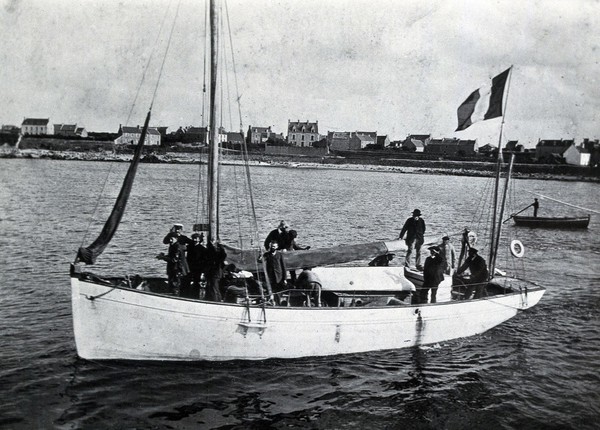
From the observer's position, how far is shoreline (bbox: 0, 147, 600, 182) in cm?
10519

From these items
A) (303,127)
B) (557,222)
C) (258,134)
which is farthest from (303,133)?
(557,222)

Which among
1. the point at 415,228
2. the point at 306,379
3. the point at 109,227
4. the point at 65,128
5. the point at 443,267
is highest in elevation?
the point at 65,128

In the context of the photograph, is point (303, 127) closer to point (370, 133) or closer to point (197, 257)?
point (370, 133)

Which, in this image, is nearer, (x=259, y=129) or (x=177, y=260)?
(x=177, y=260)

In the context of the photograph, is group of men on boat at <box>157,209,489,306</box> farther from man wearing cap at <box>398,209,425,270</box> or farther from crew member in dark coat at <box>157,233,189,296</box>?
man wearing cap at <box>398,209,425,270</box>

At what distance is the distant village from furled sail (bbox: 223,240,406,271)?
9985 centimetres

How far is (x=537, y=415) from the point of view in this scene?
39.1ft

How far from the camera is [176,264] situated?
45.6 feet

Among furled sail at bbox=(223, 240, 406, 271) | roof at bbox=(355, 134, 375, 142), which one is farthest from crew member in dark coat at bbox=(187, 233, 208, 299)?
roof at bbox=(355, 134, 375, 142)

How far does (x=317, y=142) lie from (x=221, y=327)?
122m

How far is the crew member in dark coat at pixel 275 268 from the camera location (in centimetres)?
1379

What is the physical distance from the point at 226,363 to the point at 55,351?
4872 mm

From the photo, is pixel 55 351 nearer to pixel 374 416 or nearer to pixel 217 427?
pixel 217 427

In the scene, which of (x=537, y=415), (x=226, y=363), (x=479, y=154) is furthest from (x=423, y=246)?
(x=479, y=154)
